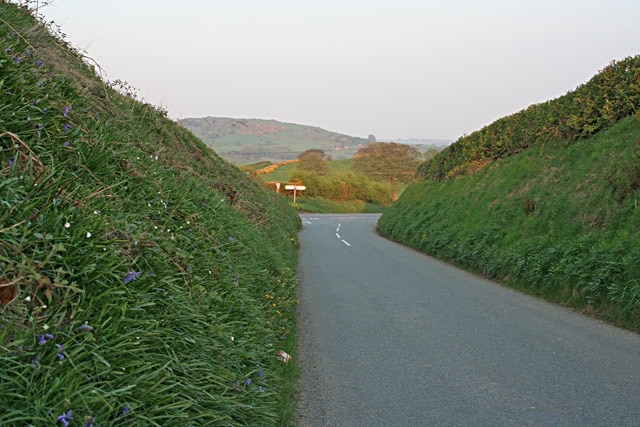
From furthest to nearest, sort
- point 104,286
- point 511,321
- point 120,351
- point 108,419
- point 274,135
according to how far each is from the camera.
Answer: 1. point 274,135
2. point 511,321
3. point 104,286
4. point 120,351
5. point 108,419

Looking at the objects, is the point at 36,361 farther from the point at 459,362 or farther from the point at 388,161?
the point at 388,161

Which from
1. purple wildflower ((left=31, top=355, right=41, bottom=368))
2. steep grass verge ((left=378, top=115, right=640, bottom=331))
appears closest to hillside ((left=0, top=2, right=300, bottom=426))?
purple wildflower ((left=31, top=355, right=41, bottom=368))

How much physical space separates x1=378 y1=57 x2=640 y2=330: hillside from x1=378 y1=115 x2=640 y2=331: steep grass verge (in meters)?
0.02

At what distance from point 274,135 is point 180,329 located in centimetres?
15257

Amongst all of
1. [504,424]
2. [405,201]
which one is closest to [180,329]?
[504,424]

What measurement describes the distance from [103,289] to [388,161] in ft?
280

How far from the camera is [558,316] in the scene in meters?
8.06

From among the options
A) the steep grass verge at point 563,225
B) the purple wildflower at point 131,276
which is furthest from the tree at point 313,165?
the purple wildflower at point 131,276

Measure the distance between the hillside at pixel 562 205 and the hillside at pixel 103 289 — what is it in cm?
550

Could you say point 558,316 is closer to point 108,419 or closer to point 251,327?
point 251,327

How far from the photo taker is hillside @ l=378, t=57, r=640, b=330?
854cm

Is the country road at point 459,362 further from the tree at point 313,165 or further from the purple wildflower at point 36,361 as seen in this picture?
the tree at point 313,165

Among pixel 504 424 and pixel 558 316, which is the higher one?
pixel 558 316

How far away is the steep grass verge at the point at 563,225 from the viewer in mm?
8242
